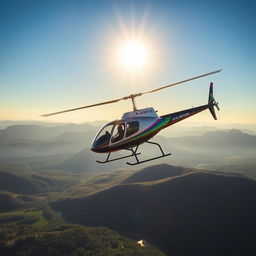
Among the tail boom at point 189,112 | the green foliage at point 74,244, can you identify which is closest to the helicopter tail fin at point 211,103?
the tail boom at point 189,112

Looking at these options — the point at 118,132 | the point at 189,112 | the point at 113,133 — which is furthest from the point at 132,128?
the point at 189,112

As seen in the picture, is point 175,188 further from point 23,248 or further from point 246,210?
point 23,248

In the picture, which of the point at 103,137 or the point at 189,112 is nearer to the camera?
the point at 103,137

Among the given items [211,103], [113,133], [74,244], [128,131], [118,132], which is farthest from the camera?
[74,244]

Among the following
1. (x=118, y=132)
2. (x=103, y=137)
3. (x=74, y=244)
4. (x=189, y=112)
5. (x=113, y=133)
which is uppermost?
(x=189, y=112)

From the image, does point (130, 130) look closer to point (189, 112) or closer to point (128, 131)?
point (128, 131)

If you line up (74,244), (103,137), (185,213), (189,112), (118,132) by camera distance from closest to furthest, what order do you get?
(103,137) → (118,132) → (189,112) → (74,244) → (185,213)

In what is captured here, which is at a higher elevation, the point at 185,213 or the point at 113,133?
the point at 113,133
